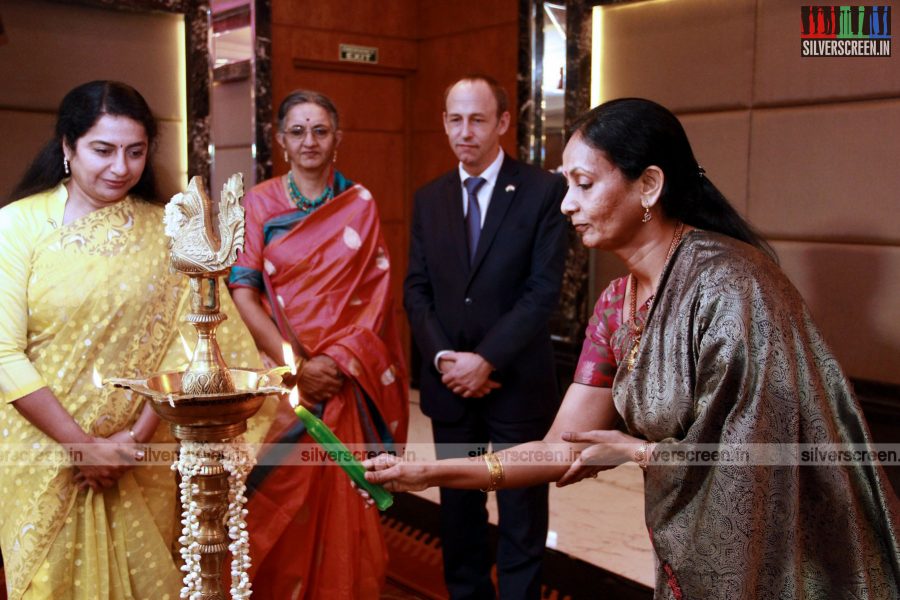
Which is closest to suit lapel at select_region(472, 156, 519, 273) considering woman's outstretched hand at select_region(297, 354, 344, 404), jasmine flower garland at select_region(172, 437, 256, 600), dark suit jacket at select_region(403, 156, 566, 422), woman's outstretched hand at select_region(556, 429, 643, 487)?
dark suit jacket at select_region(403, 156, 566, 422)

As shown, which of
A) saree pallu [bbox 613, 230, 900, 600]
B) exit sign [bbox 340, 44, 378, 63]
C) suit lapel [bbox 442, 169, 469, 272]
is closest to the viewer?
saree pallu [bbox 613, 230, 900, 600]

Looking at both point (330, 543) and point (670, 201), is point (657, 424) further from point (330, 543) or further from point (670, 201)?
point (330, 543)

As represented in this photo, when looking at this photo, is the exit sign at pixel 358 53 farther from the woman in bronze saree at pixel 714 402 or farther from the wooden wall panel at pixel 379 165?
the woman in bronze saree at pixel 714 402

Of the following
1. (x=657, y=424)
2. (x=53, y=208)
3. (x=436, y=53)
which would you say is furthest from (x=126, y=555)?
(x=436, y=53)

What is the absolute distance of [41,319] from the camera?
2113 millimetres

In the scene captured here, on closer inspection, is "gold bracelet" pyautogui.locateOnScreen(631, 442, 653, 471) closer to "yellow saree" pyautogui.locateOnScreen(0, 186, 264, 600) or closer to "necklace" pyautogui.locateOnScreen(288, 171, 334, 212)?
Answer: "yellow saree" pyautogui.locateOnScreen(0, 186, 264, 600)

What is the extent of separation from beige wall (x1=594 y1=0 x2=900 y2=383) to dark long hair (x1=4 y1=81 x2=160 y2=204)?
258 centimetres

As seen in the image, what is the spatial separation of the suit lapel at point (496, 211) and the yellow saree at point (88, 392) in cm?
91

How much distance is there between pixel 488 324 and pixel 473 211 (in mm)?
360

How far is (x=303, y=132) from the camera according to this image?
285 cm

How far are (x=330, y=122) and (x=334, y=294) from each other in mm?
563

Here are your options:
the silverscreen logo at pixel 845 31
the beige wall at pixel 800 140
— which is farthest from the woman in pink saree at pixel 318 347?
the silverscreen logo at pixel 845 31

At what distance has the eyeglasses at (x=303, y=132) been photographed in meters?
2.85

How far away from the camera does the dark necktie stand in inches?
109
